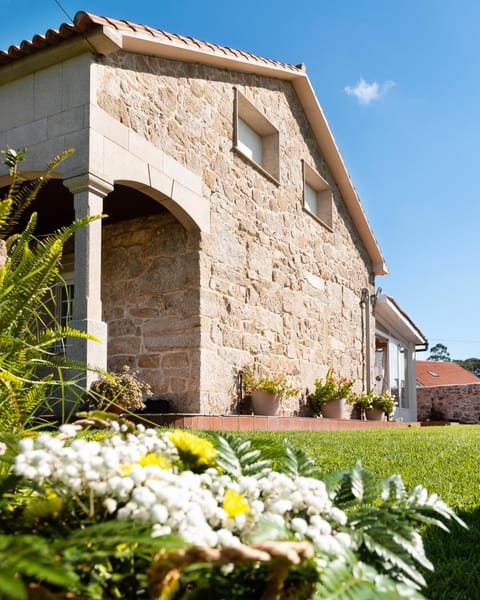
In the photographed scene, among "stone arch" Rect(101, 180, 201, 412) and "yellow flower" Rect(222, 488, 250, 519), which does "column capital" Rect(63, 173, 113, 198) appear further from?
"yellow flower" Rect(222, 488, 250, 519)

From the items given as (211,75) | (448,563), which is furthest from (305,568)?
(211,75)

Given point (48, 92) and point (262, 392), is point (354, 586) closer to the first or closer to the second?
point (48, 92)

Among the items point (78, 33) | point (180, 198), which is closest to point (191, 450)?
point (78, 33)

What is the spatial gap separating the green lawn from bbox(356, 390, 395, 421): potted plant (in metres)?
6.47

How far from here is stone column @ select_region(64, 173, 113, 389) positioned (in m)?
5.38

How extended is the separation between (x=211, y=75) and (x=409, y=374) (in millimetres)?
13168

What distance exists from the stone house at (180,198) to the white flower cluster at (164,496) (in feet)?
15.3

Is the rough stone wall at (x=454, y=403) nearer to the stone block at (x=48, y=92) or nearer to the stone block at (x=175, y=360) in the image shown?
the stone block at (x=175, y=360)

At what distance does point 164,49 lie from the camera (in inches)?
269

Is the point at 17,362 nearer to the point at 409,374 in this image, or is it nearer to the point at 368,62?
the point at 368,62

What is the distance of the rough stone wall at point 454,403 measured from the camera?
2395cm

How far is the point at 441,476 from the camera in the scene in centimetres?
334

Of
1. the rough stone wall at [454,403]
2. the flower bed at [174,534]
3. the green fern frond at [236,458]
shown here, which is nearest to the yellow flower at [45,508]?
the flower bed at [174,534]

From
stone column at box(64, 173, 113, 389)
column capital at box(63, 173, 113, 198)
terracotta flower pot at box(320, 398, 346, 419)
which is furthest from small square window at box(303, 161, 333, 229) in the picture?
stone column at box(64, 173, 113, 389)
